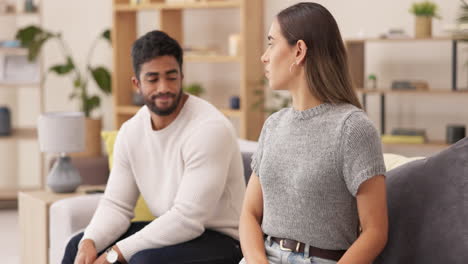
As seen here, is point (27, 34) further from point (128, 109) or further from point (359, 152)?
point (359, 152)

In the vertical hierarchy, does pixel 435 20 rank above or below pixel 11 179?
above

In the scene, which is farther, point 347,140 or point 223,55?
point 223,55

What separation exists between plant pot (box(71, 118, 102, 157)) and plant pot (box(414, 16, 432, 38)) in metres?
2.59

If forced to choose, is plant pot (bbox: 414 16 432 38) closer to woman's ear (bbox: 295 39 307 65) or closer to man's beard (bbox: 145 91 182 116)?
man's beard (bbox: 145 91 182 116)

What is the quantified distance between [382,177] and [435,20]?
3564mm

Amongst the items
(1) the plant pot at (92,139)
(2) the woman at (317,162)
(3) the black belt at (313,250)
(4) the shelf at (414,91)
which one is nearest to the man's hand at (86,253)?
(2) the woman at (317,162)

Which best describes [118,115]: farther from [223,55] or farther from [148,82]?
[148,82]

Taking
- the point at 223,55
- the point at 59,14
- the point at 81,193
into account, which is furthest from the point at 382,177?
the point at 59,14

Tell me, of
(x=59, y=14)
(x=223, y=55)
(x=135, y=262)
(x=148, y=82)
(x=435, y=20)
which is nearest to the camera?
(x=135, y=262)

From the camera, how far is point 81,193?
373cm

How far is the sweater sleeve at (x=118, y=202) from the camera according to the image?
2.72 metres

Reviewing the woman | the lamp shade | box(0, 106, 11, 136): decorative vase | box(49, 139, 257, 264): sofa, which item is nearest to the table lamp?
the lamp shade

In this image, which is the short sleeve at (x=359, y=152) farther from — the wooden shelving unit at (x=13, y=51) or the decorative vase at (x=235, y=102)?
the wooden shelving unit at (x=13, y=51)

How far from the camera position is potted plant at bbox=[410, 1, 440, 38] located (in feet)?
15.9
